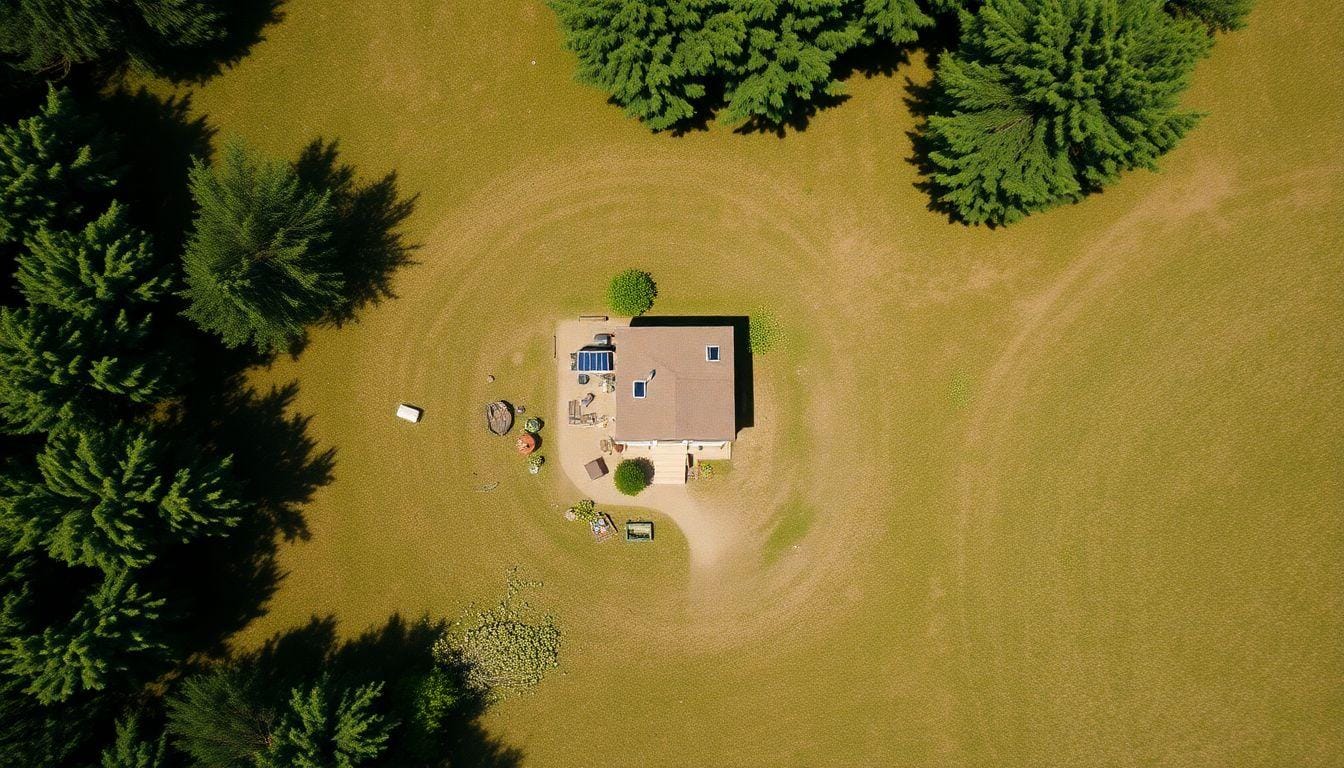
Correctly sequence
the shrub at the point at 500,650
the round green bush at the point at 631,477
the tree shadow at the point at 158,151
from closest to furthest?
the shrub at the point at 500,650 → the round green bush at the point at 631,477 → the tree shadow at the point at 158,151

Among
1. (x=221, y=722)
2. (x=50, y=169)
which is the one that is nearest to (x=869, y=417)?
(x=221, y=722)

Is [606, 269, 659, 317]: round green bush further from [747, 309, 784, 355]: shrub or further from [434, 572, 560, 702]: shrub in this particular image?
[434, 572, 560, 702]: shrub

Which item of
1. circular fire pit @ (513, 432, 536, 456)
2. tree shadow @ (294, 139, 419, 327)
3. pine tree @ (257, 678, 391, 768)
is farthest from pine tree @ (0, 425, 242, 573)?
circular fire pit @ (513, 432, 536, 456)

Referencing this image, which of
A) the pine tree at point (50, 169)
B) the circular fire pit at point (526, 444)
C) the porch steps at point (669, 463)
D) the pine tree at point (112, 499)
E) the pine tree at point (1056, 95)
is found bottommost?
the pine tree at point (112, 499)

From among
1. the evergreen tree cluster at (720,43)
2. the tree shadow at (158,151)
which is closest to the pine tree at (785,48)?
the evergreen tree cluster at (720,43)

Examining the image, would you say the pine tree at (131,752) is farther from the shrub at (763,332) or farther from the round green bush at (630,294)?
the shrub at (763,332)

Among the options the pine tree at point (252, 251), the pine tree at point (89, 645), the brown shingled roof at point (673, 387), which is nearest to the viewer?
the pine tree at point (89, 645)

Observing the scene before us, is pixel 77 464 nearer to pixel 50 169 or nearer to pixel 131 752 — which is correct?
pixel 131 752
